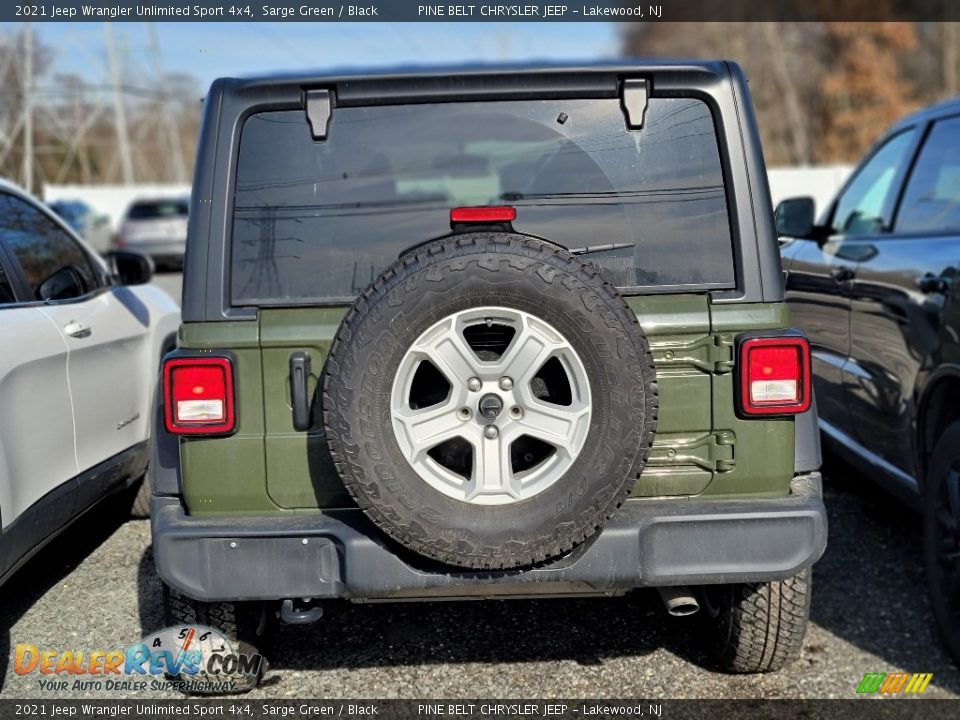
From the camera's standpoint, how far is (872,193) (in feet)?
17.1

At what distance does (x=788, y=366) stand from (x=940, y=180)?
6.74 ft

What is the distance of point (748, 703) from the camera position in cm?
330

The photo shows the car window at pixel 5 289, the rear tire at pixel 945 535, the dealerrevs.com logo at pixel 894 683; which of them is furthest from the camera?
the car window at pixel 5 289

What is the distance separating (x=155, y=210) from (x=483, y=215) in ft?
66.0

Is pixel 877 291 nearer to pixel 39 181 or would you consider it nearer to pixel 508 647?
pixel 508 647

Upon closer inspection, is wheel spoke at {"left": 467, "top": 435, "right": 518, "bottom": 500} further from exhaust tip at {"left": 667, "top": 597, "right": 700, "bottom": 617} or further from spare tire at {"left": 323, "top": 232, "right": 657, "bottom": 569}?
exhaust tip at {"left": 667, "top": 597, "right": 700, "bottom": 617}

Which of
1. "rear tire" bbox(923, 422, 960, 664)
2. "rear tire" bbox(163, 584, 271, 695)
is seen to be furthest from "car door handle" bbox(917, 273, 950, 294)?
"rear tire" bbox(163, 584, 271, 695)

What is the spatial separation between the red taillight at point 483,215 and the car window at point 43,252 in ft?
7.00

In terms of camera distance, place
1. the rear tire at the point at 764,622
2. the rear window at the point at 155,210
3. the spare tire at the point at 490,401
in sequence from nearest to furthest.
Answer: the spare tire at the point at 490,401 → the rear tire at the point at 764,622 → the rear window at the point at 155,210

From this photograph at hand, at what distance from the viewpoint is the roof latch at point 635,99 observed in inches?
120

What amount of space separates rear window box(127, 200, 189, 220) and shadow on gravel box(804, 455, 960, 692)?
18353 mm

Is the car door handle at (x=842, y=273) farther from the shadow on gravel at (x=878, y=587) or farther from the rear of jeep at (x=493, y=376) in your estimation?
the rear of jeep at (x=493, y=376)

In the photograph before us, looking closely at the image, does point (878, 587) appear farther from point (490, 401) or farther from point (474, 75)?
point (474, 75)

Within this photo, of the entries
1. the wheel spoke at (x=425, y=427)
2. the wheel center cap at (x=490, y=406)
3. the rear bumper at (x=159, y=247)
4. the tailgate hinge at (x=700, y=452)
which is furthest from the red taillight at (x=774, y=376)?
the rear bumper at (x=159, y=247)
